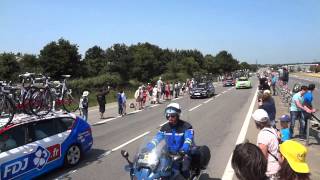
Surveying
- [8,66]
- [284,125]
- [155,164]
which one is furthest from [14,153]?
[8,66]

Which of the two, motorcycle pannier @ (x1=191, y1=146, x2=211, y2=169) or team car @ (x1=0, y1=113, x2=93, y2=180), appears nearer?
motorcycle pannier @ (x1=191, y1=146, x2=211, y2=169)

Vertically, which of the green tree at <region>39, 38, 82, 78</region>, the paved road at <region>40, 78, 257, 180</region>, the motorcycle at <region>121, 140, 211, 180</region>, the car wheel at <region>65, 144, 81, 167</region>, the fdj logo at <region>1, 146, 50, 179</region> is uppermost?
the green tree at <region>39, 38, 82, 78</region>

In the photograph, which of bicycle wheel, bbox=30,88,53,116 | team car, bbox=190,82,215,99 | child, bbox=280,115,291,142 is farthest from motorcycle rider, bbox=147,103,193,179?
team car, bbox=190,82,215,99

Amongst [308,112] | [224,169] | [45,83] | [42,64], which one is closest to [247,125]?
[308,112]

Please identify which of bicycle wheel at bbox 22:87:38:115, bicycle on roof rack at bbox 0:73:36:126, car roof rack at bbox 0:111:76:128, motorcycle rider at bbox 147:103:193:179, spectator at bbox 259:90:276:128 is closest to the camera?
motorcycle rider at bbox 147:103:193:179

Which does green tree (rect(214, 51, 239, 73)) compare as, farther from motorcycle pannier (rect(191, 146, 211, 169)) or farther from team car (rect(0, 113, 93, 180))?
motorcycle pannier (rect(191, 146, 211, 169))

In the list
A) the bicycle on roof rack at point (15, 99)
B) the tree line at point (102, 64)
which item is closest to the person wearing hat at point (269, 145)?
the bicycle on roof rack at point (15, 99)

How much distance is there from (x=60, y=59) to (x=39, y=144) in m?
59.9

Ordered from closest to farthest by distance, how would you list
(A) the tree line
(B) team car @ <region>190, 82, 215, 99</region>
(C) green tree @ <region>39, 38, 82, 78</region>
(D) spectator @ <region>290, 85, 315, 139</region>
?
1. (D) spectator @ <region>290, 85, 315, 139</region>
2. (B) team car @ <region>190, 82, 215, 99</region>
3. (A) the tree line
4. (C) green tree @ <region>39, 38, 82, 78</region>

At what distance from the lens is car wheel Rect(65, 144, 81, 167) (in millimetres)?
9555

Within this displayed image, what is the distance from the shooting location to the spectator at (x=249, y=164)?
3.34 metres

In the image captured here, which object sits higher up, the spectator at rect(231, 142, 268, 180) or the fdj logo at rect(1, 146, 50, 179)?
the spectator at rect(231, 142, 268, 180)

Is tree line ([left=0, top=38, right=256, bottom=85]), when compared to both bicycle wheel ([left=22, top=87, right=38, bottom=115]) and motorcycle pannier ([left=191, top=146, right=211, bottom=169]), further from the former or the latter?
motorcycle pannier ([left=191, top=146, right=211, bottom=169])

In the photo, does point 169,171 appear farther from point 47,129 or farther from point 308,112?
point 308,112
